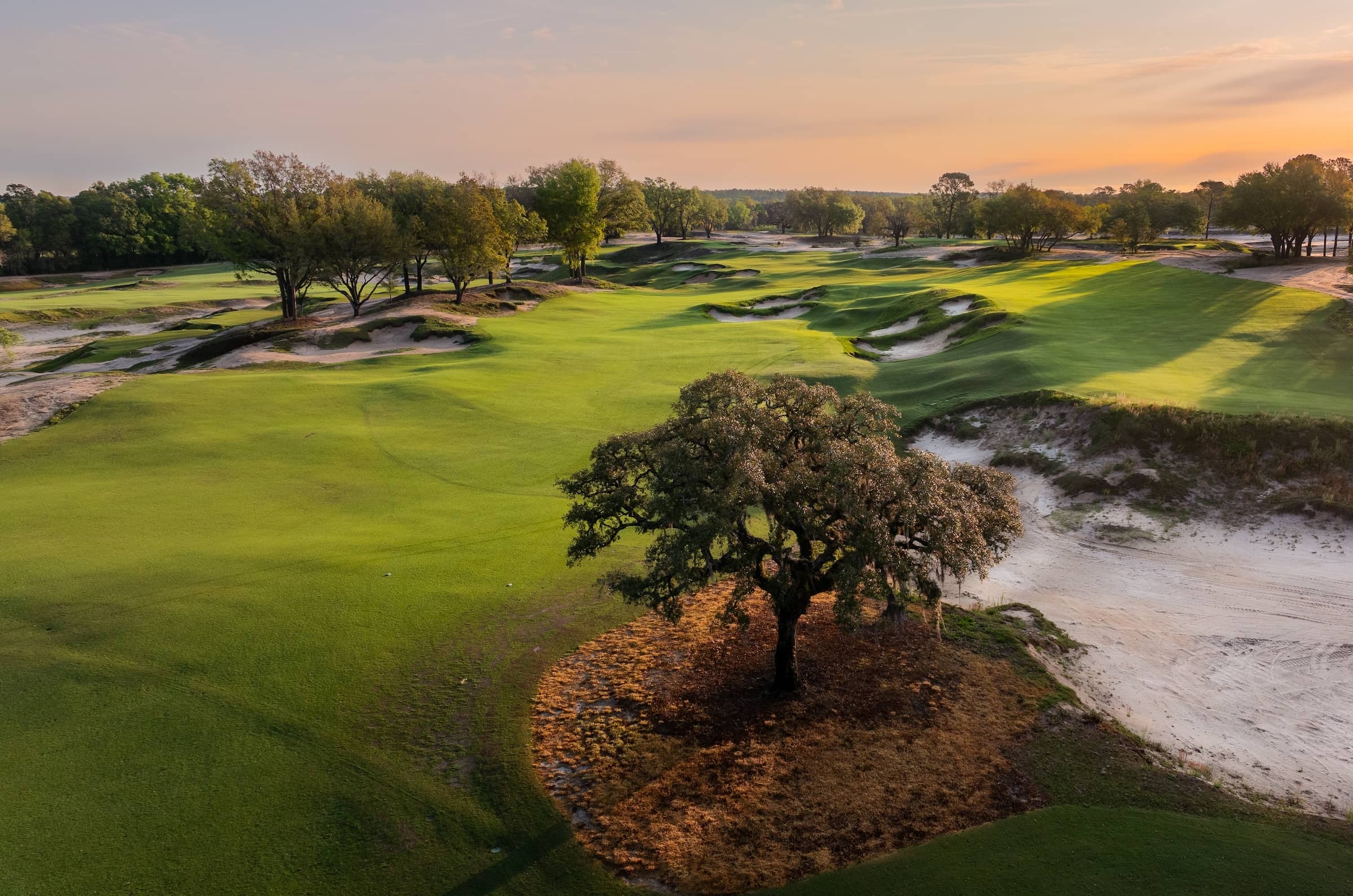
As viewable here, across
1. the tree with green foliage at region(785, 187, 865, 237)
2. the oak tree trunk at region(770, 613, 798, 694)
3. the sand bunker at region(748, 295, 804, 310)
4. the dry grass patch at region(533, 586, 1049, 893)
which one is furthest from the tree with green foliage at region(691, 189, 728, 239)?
the oak tree trunk at region(770, 613, 798, 694)

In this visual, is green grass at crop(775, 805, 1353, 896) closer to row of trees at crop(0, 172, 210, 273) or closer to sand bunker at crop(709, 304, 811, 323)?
sand bunker at crop(709, 304, 811, 323)

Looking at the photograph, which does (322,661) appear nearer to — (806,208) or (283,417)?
(283,417)

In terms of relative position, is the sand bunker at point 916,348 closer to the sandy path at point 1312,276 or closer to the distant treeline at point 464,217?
the sandy path at point 1312,276

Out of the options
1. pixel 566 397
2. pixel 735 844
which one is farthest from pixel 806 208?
pixel 735 844

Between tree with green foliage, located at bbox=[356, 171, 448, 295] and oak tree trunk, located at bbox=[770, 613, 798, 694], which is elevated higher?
tree with green foliage, located at bbox=[356, 171, 448, 295]

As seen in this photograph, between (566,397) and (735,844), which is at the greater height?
(566,397)

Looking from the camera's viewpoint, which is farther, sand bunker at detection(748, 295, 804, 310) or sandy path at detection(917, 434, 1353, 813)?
sand bunker at detection(748, 295, 804, 310)

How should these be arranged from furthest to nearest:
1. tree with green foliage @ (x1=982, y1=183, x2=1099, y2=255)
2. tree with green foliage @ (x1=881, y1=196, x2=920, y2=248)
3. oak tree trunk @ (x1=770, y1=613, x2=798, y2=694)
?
tree with green foliage @ (x1=881, y1=196, x2=920, y2=248), tree with green foliage @ (x1=982, y1=183, x2=1099, y2=255), oak tree trunk @ (x1=770, y1=613, x2=798, y2=694)
